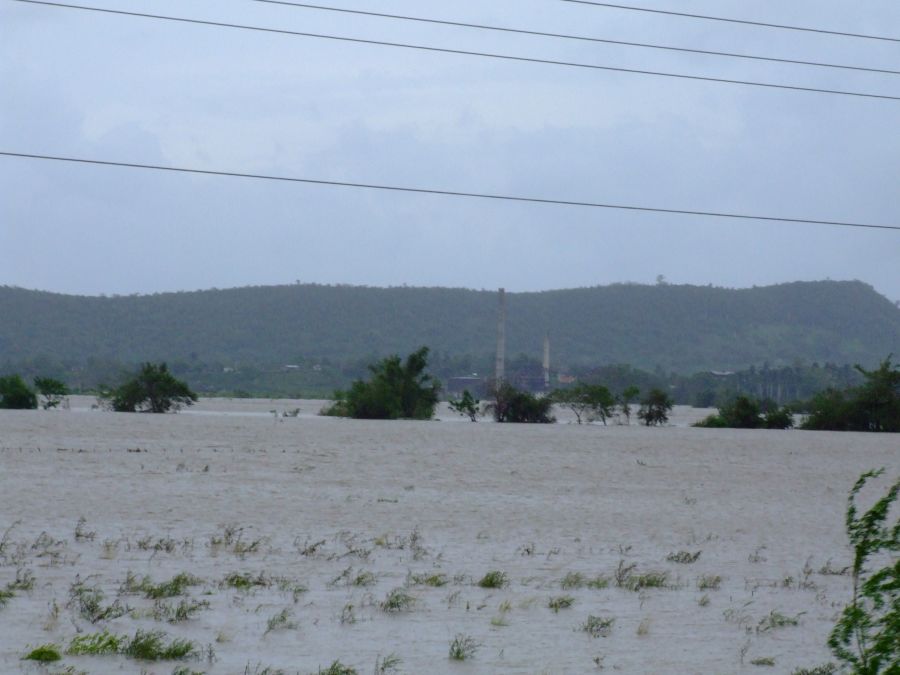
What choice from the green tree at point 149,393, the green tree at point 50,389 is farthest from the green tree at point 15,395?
the green tree at point 149,393

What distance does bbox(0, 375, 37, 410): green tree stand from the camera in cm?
3938

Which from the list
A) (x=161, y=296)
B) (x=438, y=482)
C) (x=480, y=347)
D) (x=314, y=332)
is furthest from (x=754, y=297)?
(x=438, y=482)

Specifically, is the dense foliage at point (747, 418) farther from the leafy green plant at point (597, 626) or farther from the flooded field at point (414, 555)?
the leafy green plant at point (597, 626)

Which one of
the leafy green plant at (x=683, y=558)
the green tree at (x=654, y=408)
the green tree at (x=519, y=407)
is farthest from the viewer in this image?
the green tree at (x=519, y=407)

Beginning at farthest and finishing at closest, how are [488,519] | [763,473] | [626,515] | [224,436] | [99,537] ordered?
[224,436] < [763,473] < [626,515] < [488,519] < [99,537]

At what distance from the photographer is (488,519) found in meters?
17.8

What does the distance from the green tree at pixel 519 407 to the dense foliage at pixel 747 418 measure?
520cm

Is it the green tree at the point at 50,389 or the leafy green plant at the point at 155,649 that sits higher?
the green tree at the point at 50,389

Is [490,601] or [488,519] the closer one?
[490,601]

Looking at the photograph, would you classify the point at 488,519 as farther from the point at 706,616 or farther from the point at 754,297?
the point at 754,297

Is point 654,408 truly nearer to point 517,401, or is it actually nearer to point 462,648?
point 517,401

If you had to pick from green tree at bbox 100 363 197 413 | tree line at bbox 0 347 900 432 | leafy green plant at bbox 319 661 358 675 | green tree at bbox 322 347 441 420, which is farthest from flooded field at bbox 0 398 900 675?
green tree at bbox 322 347 441 420

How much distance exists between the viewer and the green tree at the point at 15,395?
3938 cm

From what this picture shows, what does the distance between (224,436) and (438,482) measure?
30.5ft
